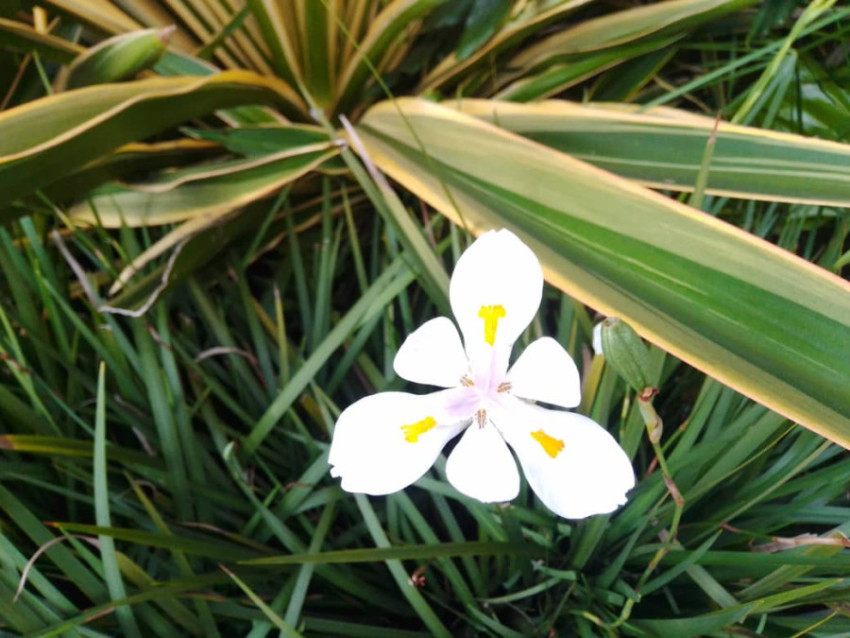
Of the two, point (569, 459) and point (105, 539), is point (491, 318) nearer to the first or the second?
point (569, 459)

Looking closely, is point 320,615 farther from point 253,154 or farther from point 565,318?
point 253,154

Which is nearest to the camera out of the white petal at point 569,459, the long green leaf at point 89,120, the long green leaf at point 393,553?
the white petal at point 569,459

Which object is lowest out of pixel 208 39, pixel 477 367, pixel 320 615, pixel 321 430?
pixel 320 615

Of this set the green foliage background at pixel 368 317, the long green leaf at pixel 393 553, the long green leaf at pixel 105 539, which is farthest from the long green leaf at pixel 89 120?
the long green leaf at pixel 393 553

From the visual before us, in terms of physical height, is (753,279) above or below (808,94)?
below

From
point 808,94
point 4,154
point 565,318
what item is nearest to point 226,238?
point 4,154

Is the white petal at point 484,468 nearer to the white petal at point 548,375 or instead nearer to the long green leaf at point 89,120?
the white petal at point 548,375

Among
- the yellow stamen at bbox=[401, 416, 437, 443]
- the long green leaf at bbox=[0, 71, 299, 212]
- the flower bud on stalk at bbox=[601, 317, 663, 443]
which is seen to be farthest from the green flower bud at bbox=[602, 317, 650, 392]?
the long green leaf at bbox=[0, 71, 299, 212]
